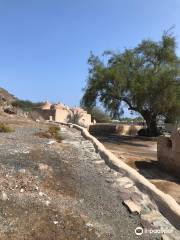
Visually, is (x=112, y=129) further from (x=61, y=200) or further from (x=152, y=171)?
(x=61, y=200)

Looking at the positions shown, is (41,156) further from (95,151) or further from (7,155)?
(95,151)

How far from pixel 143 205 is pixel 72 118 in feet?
137

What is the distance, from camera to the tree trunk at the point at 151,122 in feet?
113

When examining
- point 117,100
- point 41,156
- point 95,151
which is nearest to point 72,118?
point 117,100

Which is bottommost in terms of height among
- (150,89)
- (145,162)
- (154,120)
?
(145,162)

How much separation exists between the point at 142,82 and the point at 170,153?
14529 mm

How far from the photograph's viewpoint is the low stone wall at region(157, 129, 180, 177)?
1666cm

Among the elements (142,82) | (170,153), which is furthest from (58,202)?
(142,82)

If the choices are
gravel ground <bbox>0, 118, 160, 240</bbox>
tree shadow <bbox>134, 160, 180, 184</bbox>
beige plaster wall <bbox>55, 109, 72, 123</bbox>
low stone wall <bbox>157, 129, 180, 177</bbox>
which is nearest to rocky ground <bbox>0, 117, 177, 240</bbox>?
gravel ground <bbox>0, 118, 160, 240</bbox>

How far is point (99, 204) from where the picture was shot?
20.1ft

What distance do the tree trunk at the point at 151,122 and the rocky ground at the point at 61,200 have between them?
25.8 meters

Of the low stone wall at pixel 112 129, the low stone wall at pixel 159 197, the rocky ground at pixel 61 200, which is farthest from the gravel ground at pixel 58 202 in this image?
the low stone wall at pixel 112 129

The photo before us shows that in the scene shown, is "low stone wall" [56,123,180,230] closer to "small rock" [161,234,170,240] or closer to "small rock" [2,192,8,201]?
"small rock" [161,234,170,240]

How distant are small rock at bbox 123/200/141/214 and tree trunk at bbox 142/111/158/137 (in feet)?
92.4
